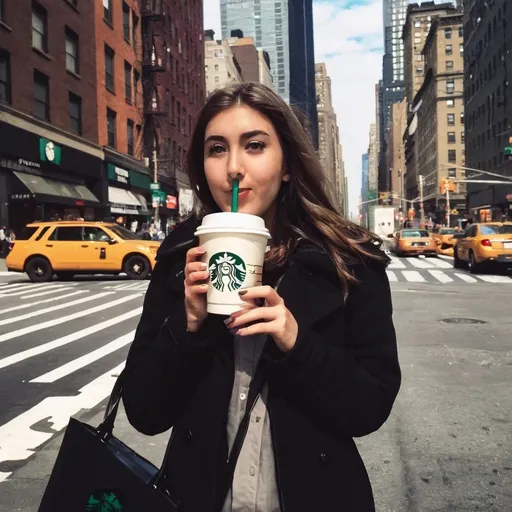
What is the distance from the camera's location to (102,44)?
3359cm

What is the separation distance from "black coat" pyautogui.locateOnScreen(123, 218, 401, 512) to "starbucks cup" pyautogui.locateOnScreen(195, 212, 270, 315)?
18 centimetres

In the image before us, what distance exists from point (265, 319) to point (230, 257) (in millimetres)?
178

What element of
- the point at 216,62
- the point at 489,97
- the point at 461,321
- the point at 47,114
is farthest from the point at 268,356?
the point at 216,62

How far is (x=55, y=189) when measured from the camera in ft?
88.4

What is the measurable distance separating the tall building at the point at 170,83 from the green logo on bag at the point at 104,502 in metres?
33.7

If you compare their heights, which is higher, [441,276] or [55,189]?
[55,189]

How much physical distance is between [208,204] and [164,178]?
45.4m

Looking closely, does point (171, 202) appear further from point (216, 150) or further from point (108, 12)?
point (216, 150)

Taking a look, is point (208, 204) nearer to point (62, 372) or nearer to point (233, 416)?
point (233, 416)

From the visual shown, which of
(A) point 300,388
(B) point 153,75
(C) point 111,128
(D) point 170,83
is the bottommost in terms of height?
(A) point 300,388

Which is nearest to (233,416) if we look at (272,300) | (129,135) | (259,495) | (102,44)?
(259,495)

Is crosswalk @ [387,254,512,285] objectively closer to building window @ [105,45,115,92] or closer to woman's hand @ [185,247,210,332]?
woman's hand @ [185,247,210,332]

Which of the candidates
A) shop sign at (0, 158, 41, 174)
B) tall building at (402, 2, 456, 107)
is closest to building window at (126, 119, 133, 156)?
shop sign at (0, 158, 41, 174)

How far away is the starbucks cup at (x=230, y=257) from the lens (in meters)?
1.40
